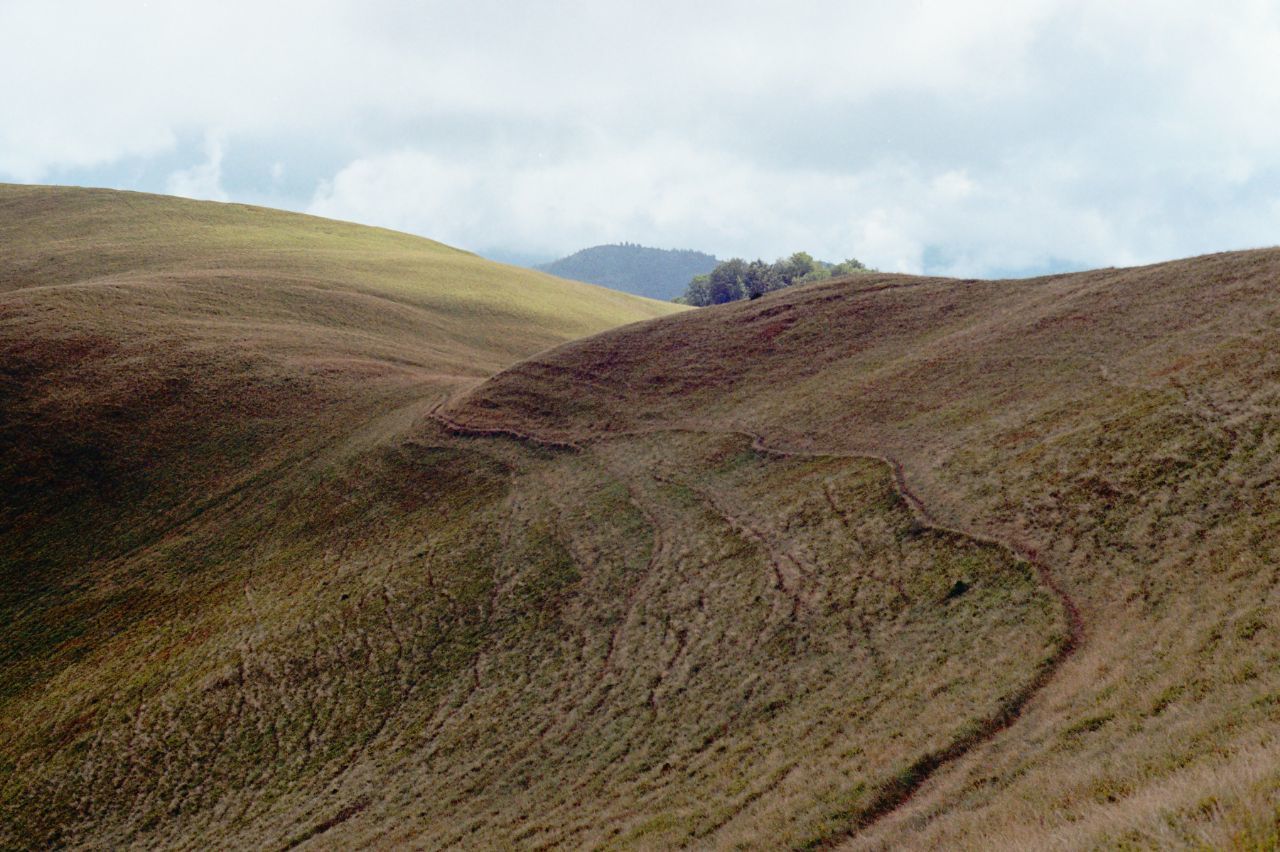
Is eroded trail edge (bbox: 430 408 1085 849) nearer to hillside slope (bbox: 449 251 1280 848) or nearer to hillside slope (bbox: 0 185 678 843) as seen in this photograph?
hillside slope (bbox: 449 251 1280 848)

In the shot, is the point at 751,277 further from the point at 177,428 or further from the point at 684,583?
the point at 684,583

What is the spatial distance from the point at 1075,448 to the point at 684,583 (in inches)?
742

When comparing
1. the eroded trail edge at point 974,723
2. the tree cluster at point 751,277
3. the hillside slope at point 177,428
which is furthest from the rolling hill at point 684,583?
the tree cluster at point 751,277

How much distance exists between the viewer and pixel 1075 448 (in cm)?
3556

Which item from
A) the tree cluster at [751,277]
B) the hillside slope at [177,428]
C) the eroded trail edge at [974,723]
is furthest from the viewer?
the tree cluster at [751,277]

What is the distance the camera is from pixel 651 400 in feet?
216

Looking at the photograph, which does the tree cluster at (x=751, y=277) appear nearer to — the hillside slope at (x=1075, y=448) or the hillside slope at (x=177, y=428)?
the hillside slope at (x=177, y=428)

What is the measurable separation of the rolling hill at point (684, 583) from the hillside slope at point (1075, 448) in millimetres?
172

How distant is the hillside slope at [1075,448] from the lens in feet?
50.7

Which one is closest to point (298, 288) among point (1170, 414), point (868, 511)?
point (868, 511)

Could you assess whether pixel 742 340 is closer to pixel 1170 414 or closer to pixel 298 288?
pixel 1170 414

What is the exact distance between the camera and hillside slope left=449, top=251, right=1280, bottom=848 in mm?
15461

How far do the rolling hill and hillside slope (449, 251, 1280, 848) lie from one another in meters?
0.17

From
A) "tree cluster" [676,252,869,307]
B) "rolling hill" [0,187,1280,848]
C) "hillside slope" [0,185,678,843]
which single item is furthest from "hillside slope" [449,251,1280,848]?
"tree cluster" [676,252,869,307]
